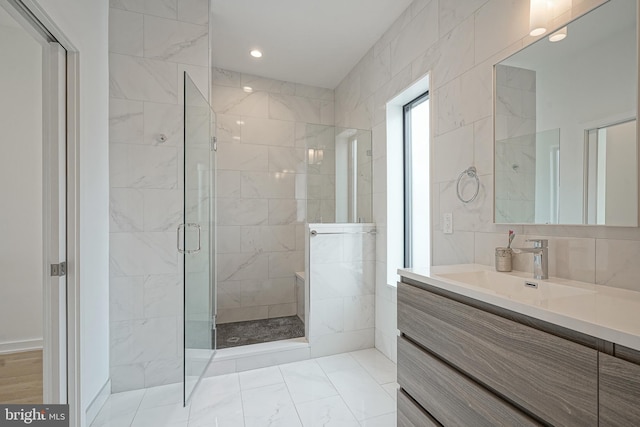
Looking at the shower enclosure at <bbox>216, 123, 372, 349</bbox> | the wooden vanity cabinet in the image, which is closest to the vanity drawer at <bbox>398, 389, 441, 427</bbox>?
the wooden vanity cabinet

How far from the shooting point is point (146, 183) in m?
1.99

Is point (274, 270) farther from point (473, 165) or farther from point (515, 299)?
point (515, 299)

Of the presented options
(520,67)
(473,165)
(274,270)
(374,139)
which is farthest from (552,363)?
(274,270)

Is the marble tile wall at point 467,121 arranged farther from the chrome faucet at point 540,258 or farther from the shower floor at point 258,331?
the shower floor at point 258,331

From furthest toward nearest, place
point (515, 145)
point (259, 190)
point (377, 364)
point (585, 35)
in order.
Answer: point (259, 190) < point (377, 364) < point (515, 145) < point (585, 35)

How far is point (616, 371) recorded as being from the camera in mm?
614

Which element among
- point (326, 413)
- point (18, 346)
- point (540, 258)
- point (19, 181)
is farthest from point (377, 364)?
point (19, 181)

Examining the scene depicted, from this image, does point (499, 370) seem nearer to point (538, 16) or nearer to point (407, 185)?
point (538, 16)

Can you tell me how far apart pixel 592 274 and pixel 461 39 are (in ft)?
4.62

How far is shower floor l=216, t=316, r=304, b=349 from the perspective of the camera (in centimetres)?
261

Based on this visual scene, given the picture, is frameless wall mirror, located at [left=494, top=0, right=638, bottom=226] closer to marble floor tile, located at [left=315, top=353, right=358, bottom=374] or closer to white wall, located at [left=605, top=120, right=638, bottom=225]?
white wall, located at [left=605, top=120, right=638, bottom=225]

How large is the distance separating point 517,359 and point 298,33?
8.95 ft

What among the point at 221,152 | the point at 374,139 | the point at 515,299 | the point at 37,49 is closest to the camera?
the point at 515,299

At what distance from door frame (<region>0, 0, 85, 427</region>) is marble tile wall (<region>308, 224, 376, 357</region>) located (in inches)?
60.4
